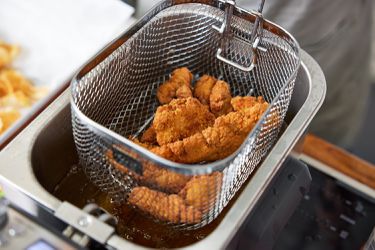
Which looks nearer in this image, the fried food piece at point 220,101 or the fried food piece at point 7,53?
the fried food piece at point 220,101

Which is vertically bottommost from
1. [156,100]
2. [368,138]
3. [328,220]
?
[368,138]

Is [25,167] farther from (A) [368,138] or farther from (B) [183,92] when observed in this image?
(A) [368,138]

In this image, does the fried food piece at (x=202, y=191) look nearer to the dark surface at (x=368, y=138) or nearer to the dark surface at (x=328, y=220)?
the dark surface at (x=328, y=220)

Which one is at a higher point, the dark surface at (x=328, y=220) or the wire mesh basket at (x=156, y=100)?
the wire mesh basket at (x=156, y=100)

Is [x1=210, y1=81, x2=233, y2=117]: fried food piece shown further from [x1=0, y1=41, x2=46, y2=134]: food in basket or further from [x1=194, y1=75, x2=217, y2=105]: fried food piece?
[x1=0, y1=41, x2=46, y2=134]: food in basket

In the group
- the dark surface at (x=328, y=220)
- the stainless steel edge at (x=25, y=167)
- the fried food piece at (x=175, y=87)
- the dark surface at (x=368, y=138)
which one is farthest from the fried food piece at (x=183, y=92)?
the dark surface at (x=368, y=138)

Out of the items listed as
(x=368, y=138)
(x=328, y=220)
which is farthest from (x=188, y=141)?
(x=368, y=138)
